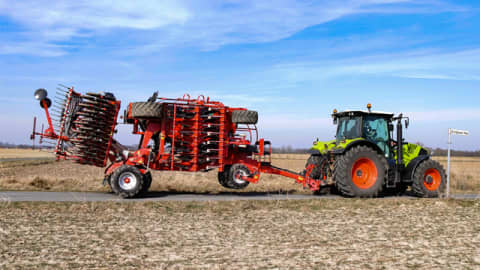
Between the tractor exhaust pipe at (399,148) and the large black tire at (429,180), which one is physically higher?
the tractor exhaust pipe at (399,148)

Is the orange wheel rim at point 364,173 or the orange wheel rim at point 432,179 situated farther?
the orange wheel rim at point 432,179

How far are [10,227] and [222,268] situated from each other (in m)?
4.46

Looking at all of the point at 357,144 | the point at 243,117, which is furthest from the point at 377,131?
the point at 243,117

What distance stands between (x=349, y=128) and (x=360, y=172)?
4.95 ft

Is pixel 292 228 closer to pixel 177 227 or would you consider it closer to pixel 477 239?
pixel 177 227

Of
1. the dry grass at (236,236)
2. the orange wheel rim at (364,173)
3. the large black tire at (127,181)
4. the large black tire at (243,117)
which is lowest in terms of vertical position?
the dry grass at (236,236)

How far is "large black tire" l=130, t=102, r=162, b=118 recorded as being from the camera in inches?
507

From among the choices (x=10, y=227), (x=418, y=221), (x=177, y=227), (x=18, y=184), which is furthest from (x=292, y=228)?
(x=18, y=184)

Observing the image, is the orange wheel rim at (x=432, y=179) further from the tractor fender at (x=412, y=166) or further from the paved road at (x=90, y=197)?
the paved road at (x=90, y=197)

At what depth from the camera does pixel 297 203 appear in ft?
40.2

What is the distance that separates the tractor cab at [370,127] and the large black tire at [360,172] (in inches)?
23.0

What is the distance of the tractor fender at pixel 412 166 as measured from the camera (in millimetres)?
14240

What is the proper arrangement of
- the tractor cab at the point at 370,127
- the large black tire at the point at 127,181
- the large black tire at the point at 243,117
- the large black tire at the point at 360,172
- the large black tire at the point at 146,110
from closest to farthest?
the large black tire at the point at 127,181
the large black tire at the point at 146,110
the large black tire at the point at 360,172
the large black tire at the point at 243,117
the tractor cab at the point at 370,127

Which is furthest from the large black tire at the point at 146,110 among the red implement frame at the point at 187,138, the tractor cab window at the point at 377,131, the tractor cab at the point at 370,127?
the tractor cab window at the point at 377,131
